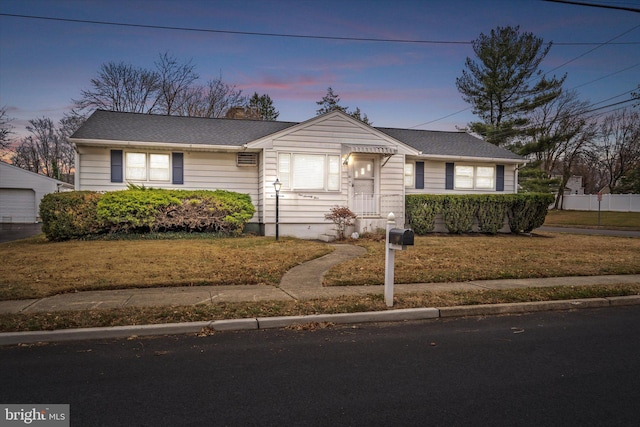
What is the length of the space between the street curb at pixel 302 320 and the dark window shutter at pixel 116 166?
12.2m

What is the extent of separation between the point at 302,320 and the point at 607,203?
48.4 m

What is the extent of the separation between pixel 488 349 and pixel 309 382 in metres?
2.21

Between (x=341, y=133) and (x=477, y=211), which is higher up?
(x=341, y=133)

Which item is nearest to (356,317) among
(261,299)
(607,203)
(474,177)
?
(261,299)

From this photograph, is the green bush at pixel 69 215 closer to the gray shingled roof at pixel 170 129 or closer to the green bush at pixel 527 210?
the gray shingled roof at pixel 170 129

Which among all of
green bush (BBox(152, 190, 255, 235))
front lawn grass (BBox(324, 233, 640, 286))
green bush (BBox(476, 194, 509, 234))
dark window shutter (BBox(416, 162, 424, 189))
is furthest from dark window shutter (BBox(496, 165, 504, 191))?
green bush (BBox(152, 190, 255, 235))

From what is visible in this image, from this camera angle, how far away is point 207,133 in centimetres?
1714

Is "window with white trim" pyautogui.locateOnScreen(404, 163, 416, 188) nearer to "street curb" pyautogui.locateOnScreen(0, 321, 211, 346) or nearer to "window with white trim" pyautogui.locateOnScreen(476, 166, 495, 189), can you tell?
"window with white trim" pyautogui.locateOnScreen(476, 166, 495, 189)

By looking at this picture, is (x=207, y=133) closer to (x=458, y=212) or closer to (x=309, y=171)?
(x=309, y=171)

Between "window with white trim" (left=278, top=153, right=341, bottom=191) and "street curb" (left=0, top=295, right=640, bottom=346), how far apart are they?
414 inches

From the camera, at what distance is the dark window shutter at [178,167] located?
53.2ft

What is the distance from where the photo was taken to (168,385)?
11.3 ft

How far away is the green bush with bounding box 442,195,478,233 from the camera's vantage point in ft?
55.6

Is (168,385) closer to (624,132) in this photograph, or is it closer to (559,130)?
(559,130)
